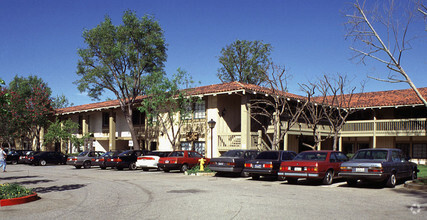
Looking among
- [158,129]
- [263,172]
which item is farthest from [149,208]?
[158,129]

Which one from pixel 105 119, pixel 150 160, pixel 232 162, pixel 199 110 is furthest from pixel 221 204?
pixel 105 119

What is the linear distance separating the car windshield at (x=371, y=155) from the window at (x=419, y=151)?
18495mm

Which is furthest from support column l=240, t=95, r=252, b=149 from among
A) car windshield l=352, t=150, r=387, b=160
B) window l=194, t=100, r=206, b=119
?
car windshield l=352, t=150, r=387, b=160

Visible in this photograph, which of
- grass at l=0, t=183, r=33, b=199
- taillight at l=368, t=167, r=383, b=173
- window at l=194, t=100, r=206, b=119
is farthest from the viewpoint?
window at l=194, t=100, r=206, b=119

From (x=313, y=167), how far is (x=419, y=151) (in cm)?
2007

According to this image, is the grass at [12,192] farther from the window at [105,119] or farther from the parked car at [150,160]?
the window at [105,119]

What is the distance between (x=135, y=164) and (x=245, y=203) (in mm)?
17031

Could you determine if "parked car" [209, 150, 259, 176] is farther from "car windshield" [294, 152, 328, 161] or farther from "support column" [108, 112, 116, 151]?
"support column" [108, 112, 116, 151]

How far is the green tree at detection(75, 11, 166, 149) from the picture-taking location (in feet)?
108

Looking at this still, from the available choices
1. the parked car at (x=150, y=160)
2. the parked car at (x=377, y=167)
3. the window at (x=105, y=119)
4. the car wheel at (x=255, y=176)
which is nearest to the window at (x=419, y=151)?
the parked car at (x=377, y=167)

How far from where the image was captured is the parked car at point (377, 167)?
13.5 meters

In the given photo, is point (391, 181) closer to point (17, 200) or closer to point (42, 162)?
point (17, 200)

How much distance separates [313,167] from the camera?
48.5 ft

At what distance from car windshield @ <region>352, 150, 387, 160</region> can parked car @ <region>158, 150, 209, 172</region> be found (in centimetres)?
1022
